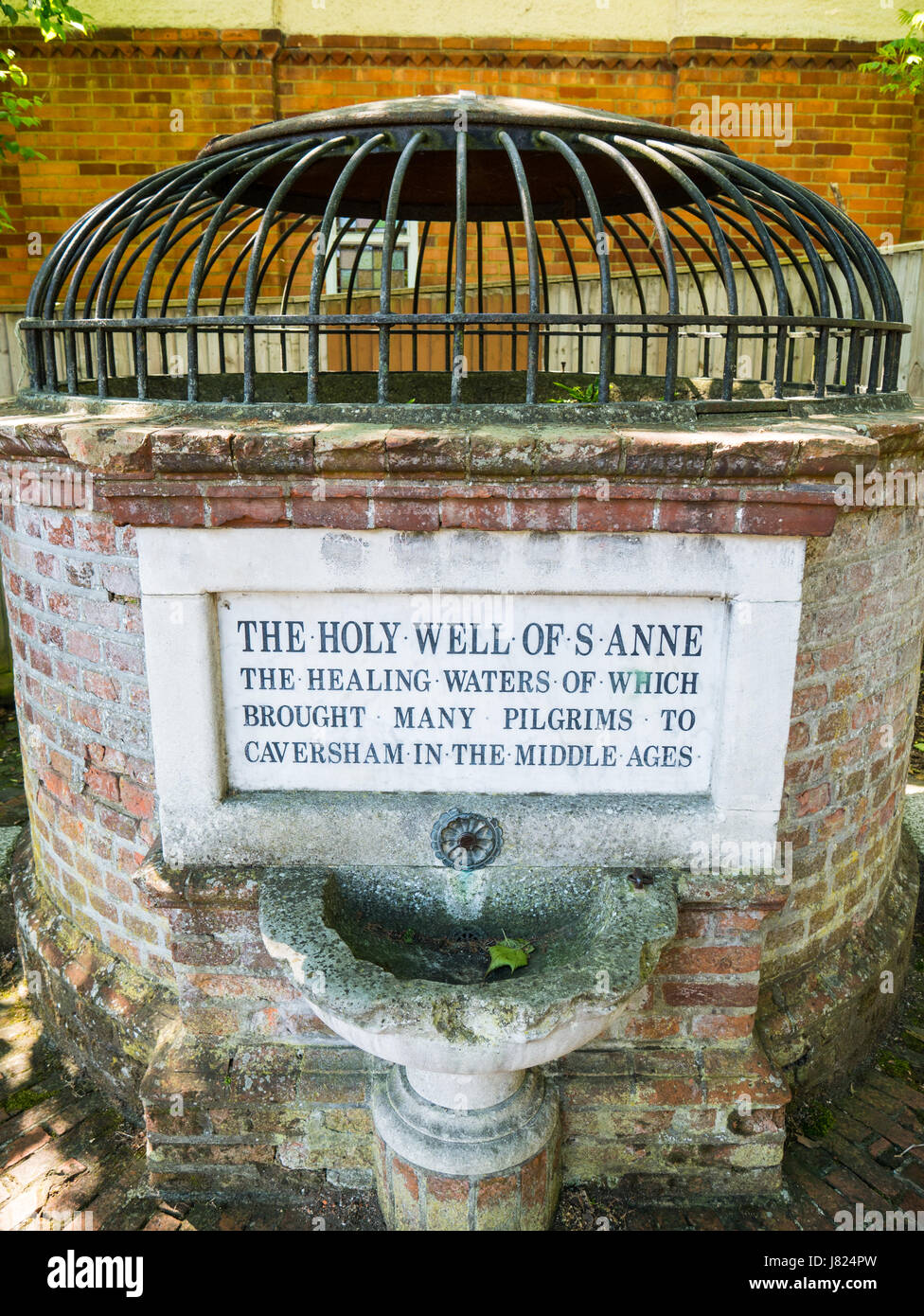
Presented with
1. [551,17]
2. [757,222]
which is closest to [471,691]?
[757,222]

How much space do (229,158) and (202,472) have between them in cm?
145

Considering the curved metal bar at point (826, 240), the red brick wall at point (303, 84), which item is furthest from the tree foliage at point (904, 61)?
the curved metal bar at point (826, 240)

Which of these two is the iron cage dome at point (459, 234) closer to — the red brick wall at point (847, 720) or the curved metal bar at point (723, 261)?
the curved metal bar at point (723, 261)

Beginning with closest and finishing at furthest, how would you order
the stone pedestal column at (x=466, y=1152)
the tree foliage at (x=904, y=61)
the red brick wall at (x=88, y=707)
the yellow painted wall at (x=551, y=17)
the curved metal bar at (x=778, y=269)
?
1. the stone pedestal column at (x=466, y=1152)
2. the curved metal bar at (x=778, y=269)
3. the red brick wall at (x=88, y=707)
4. the tree foliage at (x=904, y=61)
5. the yellow painted wall at (x=551, y=17)

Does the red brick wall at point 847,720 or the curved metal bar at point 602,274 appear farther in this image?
the red brick wall at point 847,720

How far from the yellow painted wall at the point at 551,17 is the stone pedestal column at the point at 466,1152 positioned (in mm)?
8171

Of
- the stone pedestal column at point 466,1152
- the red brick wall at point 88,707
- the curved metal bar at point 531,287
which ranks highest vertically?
the curved metal bar at point 531,287

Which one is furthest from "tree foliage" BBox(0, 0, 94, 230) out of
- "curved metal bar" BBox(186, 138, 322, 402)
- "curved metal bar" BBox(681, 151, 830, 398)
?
"curved metal bar" BBox(681, 151, 830, 398)

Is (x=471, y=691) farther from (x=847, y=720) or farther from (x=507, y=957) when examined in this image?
(x=847, y=720)

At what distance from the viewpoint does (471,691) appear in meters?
2.59

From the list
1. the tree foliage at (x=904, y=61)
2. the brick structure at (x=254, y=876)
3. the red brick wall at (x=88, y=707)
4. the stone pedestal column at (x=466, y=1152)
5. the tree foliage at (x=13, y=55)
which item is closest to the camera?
the brick structure at (x=254, y=876)

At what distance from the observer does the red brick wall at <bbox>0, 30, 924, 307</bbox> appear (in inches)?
306

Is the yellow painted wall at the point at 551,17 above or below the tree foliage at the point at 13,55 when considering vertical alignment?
above

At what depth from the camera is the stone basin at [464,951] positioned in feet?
7.01
